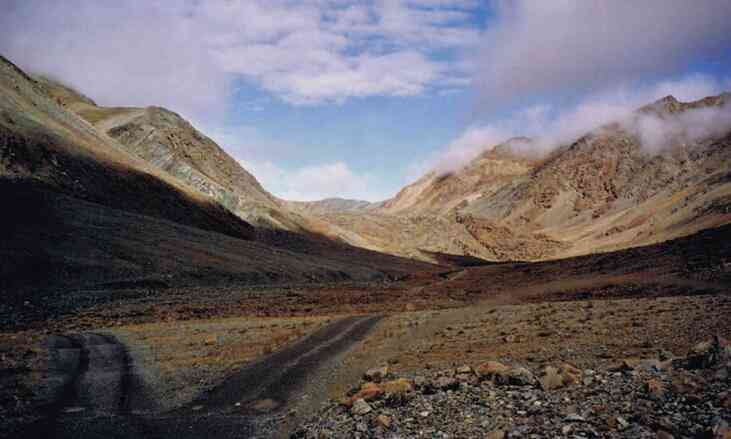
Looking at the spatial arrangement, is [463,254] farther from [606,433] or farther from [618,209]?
[606,433]

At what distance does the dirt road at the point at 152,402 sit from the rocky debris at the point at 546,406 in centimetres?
191

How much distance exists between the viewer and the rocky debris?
8453mm

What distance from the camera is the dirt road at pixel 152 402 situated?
11836 mm

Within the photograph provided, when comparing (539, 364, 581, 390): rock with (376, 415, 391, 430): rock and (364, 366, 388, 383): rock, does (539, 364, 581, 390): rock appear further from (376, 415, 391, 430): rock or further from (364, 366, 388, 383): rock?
(364, 366, 388, 383): rock

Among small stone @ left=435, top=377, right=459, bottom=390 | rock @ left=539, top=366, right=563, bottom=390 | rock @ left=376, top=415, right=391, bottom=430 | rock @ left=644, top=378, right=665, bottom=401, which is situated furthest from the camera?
small stone @ left=435, top=377, right=459, bottom=390

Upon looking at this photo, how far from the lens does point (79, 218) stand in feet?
187

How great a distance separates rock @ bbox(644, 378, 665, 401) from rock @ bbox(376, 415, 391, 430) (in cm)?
486

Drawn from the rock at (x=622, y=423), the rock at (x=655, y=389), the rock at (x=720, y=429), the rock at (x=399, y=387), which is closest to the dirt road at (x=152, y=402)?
the rock at (x=399, y=387)

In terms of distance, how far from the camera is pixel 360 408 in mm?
11711

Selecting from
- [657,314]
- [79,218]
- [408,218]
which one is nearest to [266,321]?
[657,314]

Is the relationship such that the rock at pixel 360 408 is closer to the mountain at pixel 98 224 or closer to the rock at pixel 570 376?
the rock at pixel 570 376

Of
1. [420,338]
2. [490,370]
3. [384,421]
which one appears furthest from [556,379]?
[420,338]

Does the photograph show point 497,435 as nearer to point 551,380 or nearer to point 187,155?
point 551,380

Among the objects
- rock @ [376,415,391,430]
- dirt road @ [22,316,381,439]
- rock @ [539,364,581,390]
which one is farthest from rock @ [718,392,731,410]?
dirt road @ [22,316,381,439]
